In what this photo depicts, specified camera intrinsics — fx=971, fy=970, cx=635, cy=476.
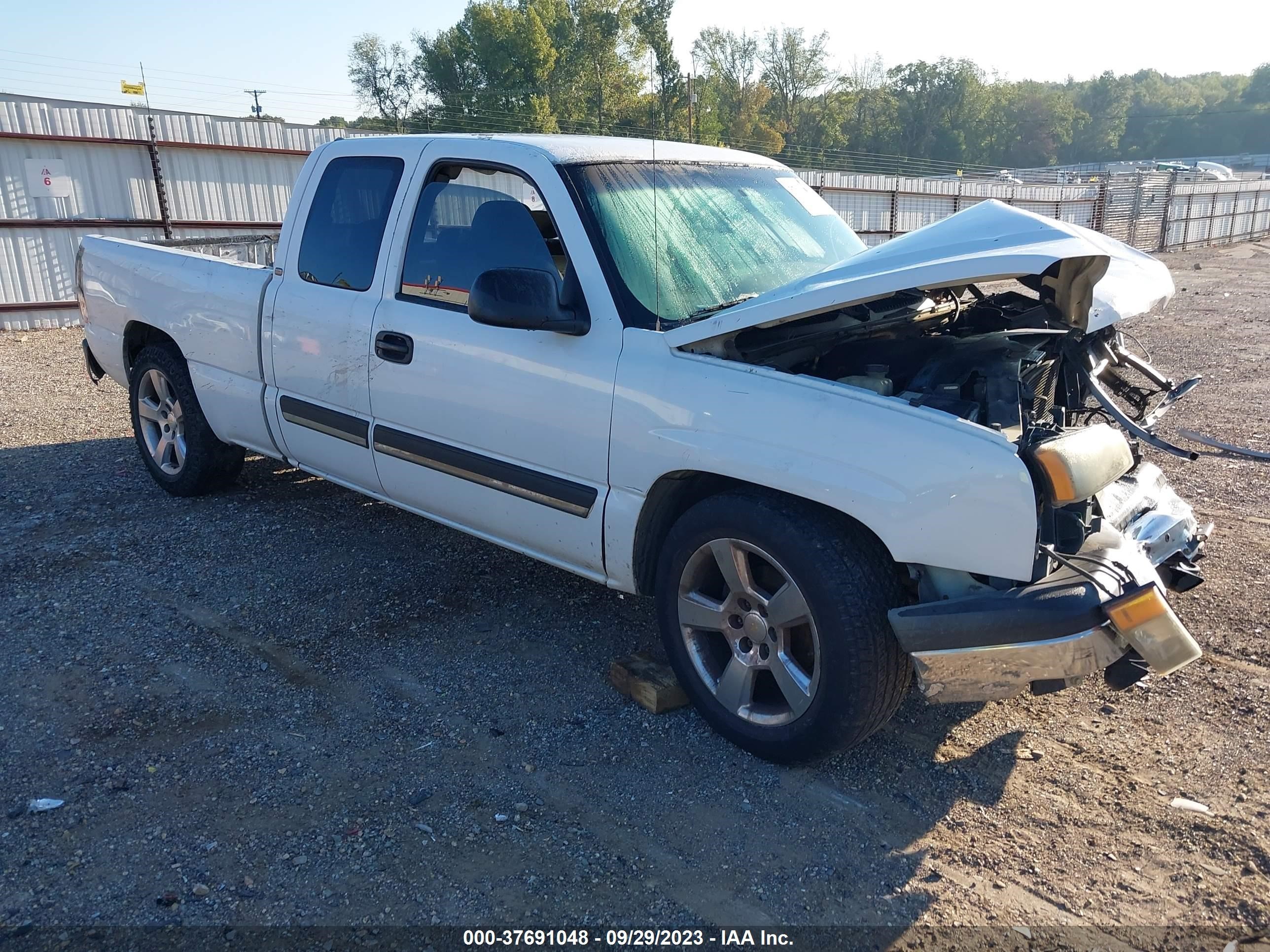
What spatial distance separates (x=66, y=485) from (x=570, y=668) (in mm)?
4137

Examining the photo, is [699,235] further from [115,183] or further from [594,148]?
[115,183]

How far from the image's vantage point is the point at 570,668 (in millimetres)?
3885

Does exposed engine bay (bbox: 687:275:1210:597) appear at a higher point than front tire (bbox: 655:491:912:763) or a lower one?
higher

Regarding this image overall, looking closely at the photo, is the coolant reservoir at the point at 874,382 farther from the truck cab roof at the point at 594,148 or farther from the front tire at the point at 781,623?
the truck cab roof at the point at 594,148

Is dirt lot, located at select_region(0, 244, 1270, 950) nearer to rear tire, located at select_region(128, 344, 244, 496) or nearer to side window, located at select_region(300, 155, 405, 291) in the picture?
rear tire, located at select_region(128, 344, 244, 496)

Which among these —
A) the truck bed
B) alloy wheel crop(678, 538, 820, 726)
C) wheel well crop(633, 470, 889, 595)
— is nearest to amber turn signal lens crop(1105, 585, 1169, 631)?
alloy wheel crop(678, 538, 820, 726)

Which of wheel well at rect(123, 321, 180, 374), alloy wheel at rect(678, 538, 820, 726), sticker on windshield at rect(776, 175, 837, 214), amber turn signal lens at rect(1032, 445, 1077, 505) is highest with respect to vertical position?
sticker on windshield at rect(776, 175, 837, 214)

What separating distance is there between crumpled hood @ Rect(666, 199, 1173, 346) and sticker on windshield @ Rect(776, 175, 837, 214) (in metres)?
1.00

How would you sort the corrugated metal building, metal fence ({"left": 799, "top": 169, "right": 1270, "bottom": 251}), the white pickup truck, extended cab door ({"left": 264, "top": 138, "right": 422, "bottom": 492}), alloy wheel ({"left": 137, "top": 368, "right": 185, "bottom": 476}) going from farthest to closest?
metal fence ({"left": 799, "top": 169, "right": 1270, "bottom": 251}) < the corrugated metal building < alloy wheel ({"left": 137, "top": 368, "right": 185, "bottom": 476}) < extended cab door ({"left": 264, "top": 138, "right": 422, "bottom": 492}) < the white pickup truck

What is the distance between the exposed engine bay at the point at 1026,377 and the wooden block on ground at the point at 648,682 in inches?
47.6

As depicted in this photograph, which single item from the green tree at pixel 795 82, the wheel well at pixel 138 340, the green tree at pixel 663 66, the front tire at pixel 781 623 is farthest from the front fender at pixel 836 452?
the green tree at pixel 795 82

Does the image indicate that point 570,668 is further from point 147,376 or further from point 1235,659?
point 147,376

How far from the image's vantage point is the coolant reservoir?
3.21 meters

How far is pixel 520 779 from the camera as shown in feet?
10.3
